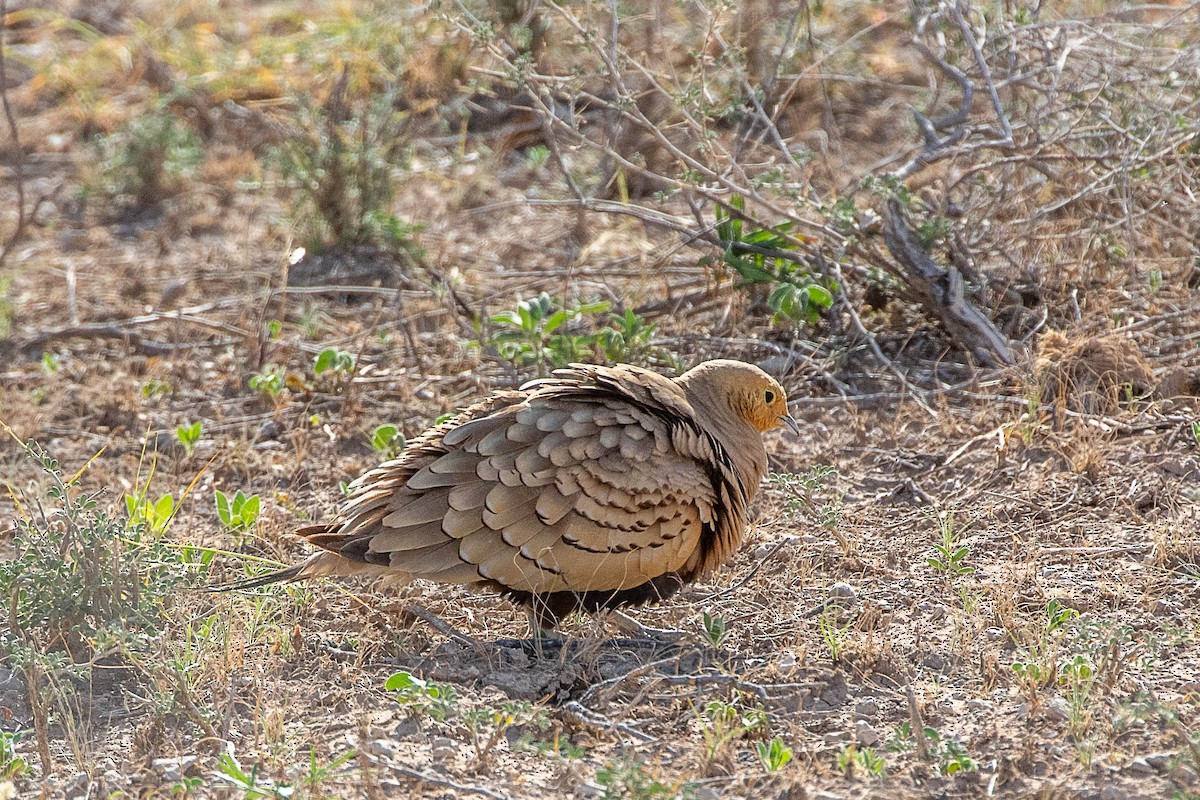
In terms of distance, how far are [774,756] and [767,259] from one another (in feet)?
9.34

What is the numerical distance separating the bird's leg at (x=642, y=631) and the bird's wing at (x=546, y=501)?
0.17 metres

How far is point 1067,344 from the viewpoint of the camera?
4836mm

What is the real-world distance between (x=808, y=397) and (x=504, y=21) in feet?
12.1

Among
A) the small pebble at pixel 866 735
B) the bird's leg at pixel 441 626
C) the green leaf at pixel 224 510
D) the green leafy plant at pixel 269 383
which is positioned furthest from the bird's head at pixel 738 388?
the green leafy plant at pixel 269 383

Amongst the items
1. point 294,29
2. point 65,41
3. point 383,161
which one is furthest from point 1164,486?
point 65,41

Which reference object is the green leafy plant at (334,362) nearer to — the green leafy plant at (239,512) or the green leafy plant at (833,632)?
the green leafy plant at (239,512)

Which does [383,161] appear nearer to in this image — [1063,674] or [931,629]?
[931,629]

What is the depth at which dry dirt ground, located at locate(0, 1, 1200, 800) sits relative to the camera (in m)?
3.09

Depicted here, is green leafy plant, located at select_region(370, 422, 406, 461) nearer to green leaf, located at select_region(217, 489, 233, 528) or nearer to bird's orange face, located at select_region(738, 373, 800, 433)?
green leaf, located at select_region(217, 489, 233, 528)

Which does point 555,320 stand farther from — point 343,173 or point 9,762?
point 9,762

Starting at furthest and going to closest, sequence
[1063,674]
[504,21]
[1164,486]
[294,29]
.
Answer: [294,29] → [504,21] → [1164,486] → [1063,674]

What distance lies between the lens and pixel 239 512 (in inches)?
169

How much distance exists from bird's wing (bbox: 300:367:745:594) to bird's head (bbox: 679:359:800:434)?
13.6 inches

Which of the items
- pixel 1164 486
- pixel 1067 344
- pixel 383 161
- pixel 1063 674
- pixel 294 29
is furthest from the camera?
pixel 294 29
